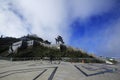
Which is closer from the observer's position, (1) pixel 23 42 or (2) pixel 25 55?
(2) pixel 25 55

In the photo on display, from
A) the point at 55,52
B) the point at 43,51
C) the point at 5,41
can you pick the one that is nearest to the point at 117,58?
the point at 55,52

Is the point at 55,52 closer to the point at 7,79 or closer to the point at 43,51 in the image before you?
the point at 43,51

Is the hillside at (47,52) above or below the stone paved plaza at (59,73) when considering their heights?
above

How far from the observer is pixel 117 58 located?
149ft

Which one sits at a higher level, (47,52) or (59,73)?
(47,52)

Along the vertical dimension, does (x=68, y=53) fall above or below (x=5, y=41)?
below

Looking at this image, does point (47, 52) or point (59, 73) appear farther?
point (47, 52)

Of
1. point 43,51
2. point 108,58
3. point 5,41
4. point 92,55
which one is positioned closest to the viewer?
point 108,58

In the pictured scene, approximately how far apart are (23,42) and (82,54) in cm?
2513

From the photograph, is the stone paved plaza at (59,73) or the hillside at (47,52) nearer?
the stone paved plaza at (59,73)

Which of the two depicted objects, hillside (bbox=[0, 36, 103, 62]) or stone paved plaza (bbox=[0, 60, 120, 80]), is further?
hillside (bbox=[0, 36, 103, 62])

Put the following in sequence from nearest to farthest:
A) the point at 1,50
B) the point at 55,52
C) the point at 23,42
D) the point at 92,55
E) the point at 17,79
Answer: the point at 17,79, the point at 92,55, the point at 55,52, the point at 23,42, the point at 1,50

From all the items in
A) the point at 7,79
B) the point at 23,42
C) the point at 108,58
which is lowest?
the point at 7,79

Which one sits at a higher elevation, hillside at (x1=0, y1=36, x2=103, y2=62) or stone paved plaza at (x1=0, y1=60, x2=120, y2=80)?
hillside at (x1=0, y1=36, x2=103, y2=62)
